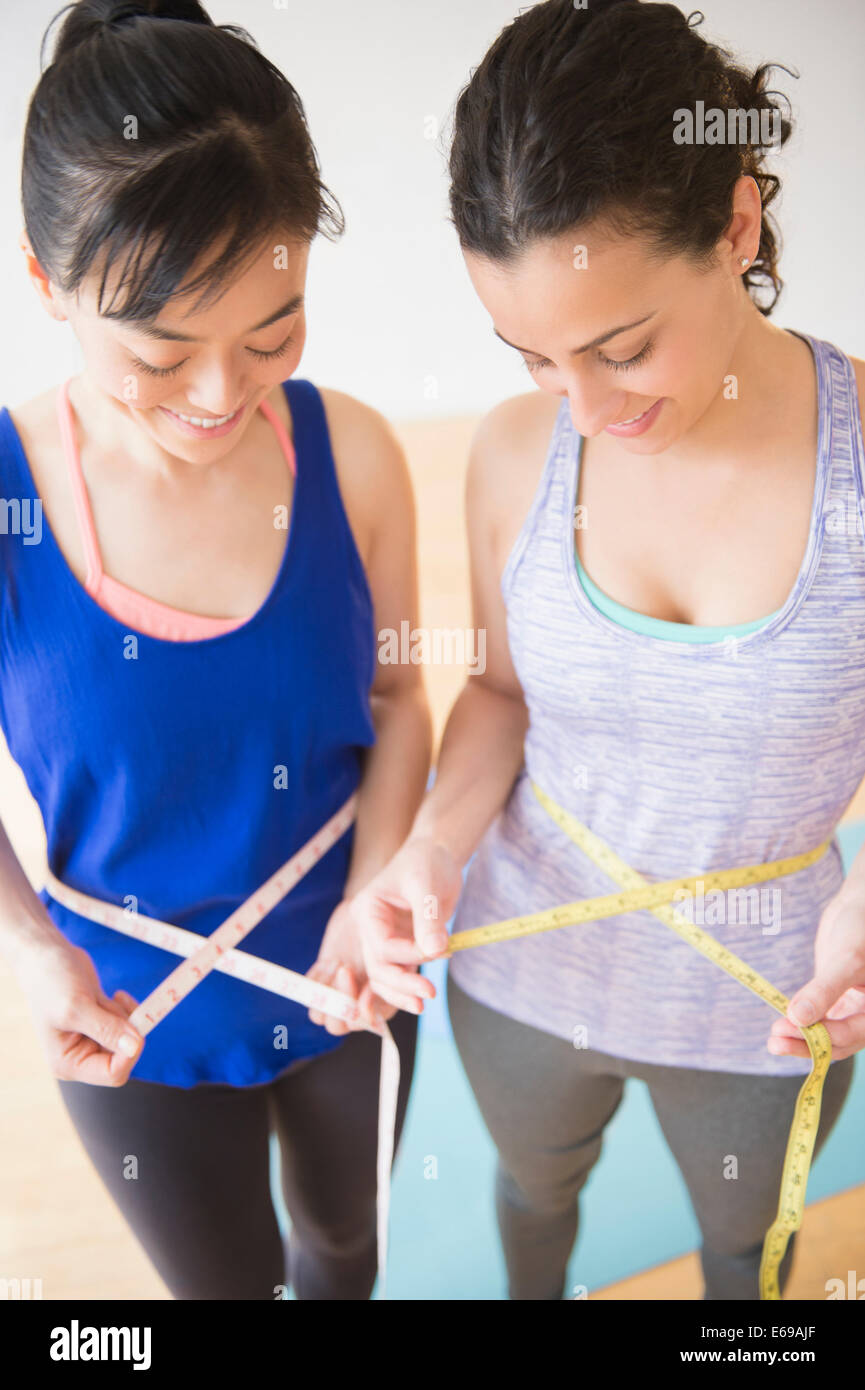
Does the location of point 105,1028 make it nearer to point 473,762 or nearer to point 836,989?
point 473,762

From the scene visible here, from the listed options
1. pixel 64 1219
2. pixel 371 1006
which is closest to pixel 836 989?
pixel 371 1006

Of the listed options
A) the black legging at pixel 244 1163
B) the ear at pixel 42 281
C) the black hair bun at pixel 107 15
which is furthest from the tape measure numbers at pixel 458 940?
the black hair bun at pixel 107 15

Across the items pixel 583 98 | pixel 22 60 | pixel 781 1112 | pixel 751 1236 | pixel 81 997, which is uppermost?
pixel 22 60

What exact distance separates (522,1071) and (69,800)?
74 centimetres

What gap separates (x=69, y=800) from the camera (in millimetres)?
1404

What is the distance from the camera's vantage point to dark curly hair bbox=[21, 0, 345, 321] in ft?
3.46

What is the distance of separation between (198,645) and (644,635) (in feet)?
1.75

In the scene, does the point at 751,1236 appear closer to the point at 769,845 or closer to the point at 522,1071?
the point at 522,1071

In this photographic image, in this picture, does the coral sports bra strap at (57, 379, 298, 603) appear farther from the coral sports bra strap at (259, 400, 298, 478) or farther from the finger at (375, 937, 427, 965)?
the finger at (375, 937, 427, 965)

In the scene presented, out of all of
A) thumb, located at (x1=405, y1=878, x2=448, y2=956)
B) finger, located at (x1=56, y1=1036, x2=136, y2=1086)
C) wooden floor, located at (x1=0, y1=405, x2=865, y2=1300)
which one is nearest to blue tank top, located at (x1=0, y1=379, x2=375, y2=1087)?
finger, located at (x1=56, y1=1036, x2=136, y2=1086)

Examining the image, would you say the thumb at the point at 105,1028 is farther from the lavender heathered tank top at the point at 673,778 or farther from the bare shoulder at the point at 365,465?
the bare shoulder at the point at 365,465

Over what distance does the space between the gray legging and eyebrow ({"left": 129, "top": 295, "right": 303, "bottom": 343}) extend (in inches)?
38.8

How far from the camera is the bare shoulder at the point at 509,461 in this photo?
4.63ft

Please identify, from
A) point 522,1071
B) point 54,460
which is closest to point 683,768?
point 522,1071
